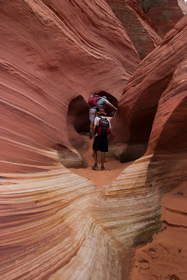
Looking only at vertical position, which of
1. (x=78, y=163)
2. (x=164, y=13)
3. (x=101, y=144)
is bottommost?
(x=78, y=163)

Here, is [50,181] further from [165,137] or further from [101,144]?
[101,144]

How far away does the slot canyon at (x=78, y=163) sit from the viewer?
2408 millimetres

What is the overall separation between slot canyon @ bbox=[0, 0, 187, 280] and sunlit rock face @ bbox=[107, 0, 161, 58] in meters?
4.77

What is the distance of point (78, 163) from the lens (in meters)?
4.82

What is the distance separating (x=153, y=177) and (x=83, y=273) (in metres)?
1.89

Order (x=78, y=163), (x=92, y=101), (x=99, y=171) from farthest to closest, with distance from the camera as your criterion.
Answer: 1. (x=92, y=101)
2. (x=78, y=163)
3. (x=99, y=171)

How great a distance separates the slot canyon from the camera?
7.90 ft

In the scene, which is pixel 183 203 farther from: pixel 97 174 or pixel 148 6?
pixel 148 6

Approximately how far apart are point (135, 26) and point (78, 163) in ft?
26.6

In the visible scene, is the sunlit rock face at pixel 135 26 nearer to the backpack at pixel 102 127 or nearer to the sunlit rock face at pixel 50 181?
the sunlit rock face at pixel 50 181

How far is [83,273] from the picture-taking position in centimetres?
228

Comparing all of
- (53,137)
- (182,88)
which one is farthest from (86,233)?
(182,88)

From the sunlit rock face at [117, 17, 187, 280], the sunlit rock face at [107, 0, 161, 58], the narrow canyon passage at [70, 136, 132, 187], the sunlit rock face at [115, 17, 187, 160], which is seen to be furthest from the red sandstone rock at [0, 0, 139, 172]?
the sunlit rock face at [107, 0, 161, 58]

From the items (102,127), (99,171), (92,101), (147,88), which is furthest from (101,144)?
(92,101)
